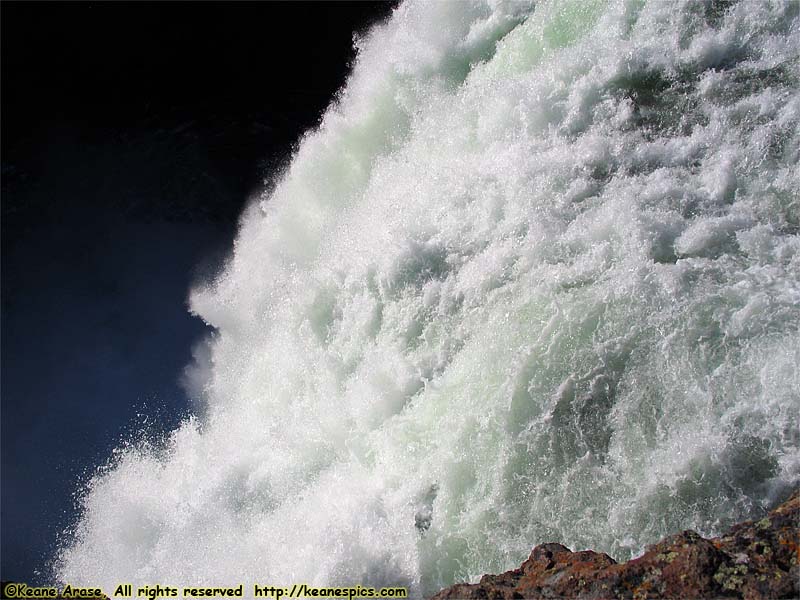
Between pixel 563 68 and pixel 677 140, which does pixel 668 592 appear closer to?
pixel 677 140

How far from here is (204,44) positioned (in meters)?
14.2

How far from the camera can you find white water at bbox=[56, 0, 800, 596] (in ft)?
15.4

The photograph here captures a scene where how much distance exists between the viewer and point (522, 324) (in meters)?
5.48

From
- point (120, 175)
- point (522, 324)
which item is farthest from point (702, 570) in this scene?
point (120, 175)

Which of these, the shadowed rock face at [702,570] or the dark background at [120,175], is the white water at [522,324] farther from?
the dark background at [120,175]

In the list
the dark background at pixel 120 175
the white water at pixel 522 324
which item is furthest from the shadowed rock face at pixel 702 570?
the dark background at pixel 120 175

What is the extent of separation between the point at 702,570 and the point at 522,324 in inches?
95.9

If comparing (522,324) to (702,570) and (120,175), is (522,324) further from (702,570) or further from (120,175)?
(120,175)

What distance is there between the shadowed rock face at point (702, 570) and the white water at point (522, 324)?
725mm

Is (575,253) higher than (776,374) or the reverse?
higher

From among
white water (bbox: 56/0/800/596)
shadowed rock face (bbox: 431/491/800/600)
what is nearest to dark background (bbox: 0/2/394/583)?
white water (bbox: 56/0/800/596)

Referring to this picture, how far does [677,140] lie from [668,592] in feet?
13.3

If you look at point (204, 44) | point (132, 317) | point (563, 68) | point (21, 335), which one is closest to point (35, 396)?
point (21, 335)

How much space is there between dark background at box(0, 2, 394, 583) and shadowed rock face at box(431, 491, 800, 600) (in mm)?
9254
